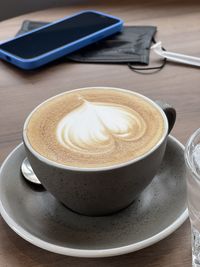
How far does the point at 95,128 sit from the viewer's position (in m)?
0.39

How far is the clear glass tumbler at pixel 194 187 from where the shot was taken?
0.31 m

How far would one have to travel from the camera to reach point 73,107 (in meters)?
0.42

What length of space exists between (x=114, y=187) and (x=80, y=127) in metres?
0.07

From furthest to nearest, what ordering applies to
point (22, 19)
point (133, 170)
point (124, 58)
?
point (22, 19) < point (124, 58) < point (133, 170)

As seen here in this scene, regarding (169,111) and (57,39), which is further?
(57,39)

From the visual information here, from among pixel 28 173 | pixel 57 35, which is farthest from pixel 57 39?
pixel 28 173

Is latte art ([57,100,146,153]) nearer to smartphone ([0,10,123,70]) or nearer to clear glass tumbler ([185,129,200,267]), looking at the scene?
clear glass tumbler ([185,129,200,267])

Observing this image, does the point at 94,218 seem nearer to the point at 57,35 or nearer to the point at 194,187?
the point at 194,187

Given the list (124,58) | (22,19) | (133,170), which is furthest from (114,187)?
(22,19)

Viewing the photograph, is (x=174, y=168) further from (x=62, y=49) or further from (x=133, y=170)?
(x=62, y=49)

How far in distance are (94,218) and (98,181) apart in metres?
0.06

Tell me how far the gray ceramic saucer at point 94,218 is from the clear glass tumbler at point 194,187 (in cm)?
2

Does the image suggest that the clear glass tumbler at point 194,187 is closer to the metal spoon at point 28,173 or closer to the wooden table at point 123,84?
the wooden table at point 123,84

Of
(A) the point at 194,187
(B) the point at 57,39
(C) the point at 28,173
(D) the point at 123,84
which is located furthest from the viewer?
(B) the point at 57,39
